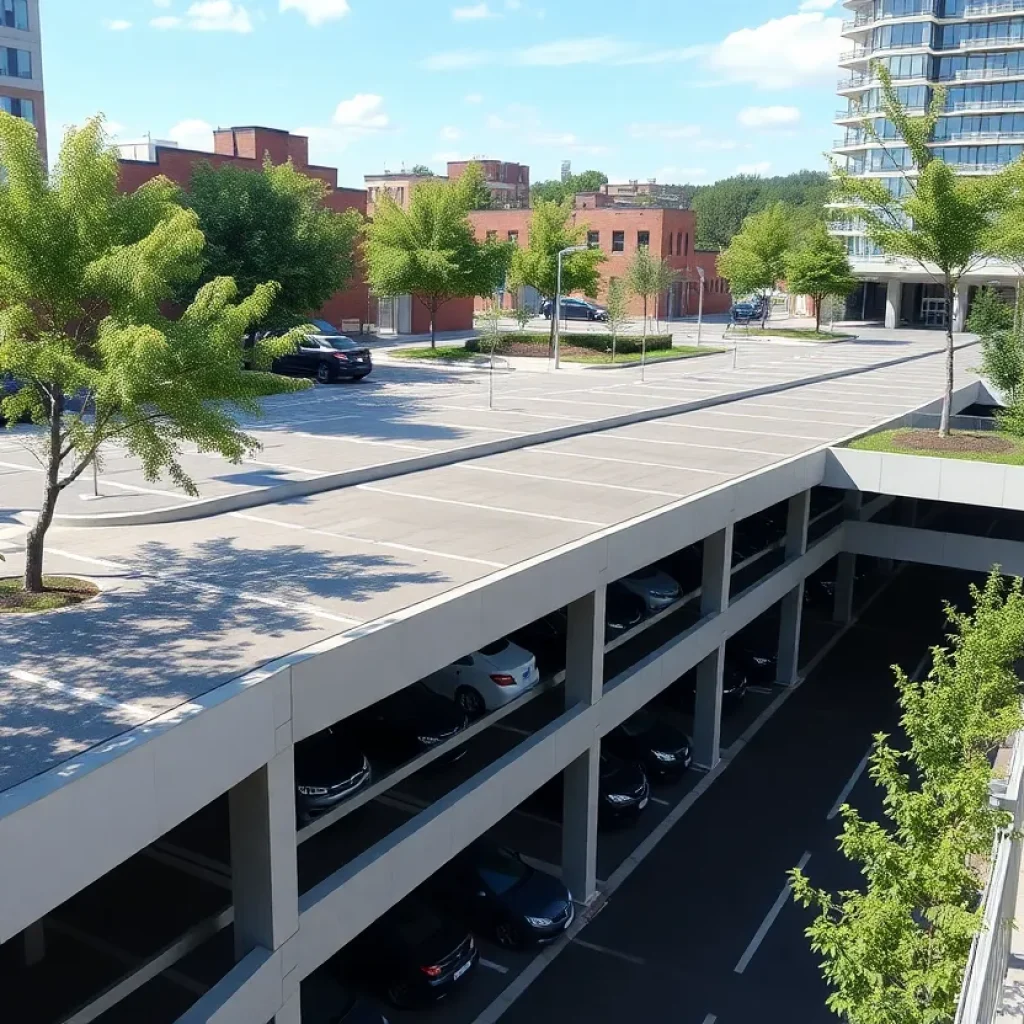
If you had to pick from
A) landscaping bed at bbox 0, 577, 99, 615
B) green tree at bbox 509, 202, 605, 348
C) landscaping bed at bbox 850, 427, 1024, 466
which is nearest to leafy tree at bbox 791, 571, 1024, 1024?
landscaping bed at bbox 0, 577, 99, 615

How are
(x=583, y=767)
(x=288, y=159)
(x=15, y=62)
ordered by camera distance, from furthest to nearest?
(x=15, y=62)
(x=288, y=159)
(x=583, y=767)

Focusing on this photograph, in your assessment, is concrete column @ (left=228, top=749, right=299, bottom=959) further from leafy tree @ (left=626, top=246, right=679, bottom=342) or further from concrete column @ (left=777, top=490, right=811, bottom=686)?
leafy tree @ (left=626, top=246, right=679, bottom=342)

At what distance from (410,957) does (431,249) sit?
128 feet

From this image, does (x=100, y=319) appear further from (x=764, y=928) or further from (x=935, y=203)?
(x=935, y=203)

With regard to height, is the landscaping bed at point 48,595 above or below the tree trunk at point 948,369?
below

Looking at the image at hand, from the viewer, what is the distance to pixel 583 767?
16359 millimetres

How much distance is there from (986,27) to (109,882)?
274ft

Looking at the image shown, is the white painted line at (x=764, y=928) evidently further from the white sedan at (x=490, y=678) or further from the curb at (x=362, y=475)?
the curb at (x=362, y=475)

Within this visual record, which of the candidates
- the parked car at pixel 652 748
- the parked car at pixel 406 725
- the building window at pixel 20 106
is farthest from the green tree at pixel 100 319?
the building window at pixel 20 106

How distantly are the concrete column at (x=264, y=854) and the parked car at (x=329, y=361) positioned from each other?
2978cm

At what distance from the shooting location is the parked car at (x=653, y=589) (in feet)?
68.2

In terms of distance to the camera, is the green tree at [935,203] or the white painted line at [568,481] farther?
the green tree at [935,203]

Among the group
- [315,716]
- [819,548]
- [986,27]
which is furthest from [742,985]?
[986,27]

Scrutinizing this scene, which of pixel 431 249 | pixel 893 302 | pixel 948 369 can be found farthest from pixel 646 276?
pixel 893 302
